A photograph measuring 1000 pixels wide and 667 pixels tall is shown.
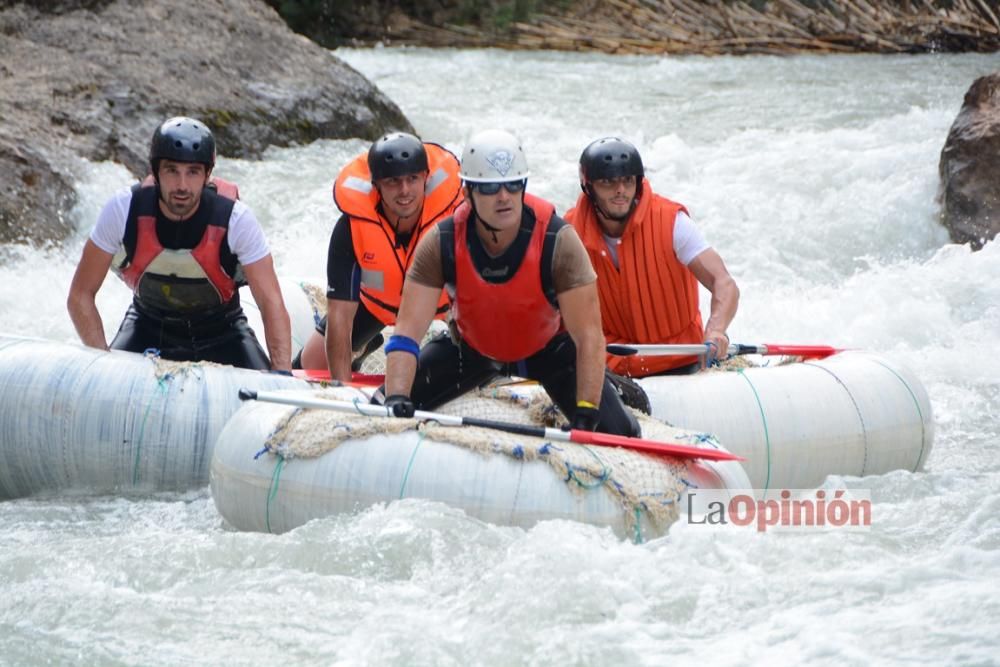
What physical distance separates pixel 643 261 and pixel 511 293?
1.09 metres

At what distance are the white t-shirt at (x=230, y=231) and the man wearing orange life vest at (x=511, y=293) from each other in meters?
0.96

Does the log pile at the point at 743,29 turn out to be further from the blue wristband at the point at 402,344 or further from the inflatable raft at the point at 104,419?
the blue wristband at the point at 402,344

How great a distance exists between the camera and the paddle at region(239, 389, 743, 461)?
4.53 m

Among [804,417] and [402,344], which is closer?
[402,344]

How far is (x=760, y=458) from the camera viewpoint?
5188 millimetres

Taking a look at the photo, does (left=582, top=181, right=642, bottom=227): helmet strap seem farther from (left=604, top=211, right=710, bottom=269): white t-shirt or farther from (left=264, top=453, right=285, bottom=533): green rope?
(left=264, top=453, right=285, bottom=533): green rope

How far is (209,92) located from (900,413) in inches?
245

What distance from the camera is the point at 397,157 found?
17.4ft

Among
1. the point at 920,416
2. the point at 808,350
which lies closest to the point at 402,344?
the point at 808,350

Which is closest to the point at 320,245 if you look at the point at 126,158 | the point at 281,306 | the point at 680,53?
the point at 126,158

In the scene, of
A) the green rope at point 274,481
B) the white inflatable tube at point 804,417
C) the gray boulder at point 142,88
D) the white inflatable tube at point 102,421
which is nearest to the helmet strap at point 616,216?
the white inflatable tube at point 804,417

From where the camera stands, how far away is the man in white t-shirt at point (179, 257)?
535 centimetres

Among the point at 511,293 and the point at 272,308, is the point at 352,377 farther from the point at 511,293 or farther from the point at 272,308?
the point at 511,293

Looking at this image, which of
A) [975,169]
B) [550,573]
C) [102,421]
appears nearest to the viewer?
[550,573]
